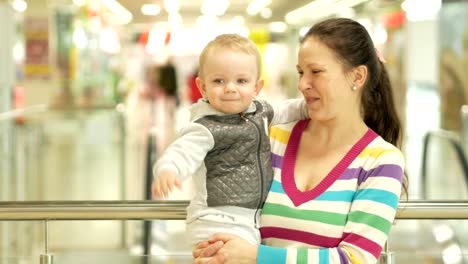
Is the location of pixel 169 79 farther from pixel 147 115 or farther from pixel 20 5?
pixel 20 5

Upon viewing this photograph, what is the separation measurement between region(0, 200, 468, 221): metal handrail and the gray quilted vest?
31 cm

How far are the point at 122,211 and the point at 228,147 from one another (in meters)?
0.46

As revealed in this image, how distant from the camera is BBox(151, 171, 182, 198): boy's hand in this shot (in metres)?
1.80

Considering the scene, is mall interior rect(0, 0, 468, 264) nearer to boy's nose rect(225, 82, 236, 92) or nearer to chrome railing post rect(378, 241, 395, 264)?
chrome railing post rect(378, 241, 395, 264)

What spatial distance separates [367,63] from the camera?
2.06 m

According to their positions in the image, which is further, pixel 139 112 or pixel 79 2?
pixel 139 112

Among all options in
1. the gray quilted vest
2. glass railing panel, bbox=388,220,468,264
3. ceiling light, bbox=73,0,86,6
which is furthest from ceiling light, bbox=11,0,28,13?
the gray quilted vest

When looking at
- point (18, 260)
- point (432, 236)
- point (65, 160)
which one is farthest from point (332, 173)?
point (65, 160)

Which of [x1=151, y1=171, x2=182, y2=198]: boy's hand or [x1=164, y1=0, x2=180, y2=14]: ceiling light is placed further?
[x1=164, y1=0, x2=180, y2=14]: ceiling light

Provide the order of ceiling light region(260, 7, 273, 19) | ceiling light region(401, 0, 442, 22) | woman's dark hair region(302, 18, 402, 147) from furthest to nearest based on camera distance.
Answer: ceiling light region(260, 7, 273, 19), ceiling light region(401, 0, 442, 22), woman's dark hair region(302, 18, 402, 147)

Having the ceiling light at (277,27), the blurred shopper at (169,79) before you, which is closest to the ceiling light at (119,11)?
the blurred shopper at (169,79)

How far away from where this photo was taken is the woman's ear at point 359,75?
203 centimetres

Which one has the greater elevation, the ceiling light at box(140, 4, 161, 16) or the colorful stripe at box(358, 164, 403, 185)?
the ceiling light at box(140, 4, 161, 16)

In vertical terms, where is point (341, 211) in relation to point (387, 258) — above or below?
above
